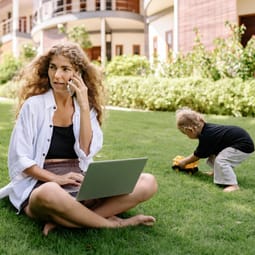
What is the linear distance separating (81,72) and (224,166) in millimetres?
1828

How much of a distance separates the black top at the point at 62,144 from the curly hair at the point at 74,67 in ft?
1.01

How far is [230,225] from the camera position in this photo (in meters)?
3.06

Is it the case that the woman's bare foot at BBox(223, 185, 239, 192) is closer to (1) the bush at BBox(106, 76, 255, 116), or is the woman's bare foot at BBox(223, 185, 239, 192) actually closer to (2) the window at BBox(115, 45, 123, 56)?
(1) the bush at BBox(106, 76, 255, 116)

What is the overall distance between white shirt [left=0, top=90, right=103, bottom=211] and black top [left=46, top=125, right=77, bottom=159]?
5cm

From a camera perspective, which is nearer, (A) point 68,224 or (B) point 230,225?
(A) point 68,224

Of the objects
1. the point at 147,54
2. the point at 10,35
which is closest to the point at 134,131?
the point at 147,54

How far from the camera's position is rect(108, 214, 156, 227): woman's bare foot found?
115 inches

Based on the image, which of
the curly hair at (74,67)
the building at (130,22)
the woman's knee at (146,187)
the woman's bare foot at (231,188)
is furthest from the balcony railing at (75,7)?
the woman's knee at (146,187)

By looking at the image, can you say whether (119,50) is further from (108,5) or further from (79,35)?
(79,35)

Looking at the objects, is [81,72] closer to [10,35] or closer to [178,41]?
[178,41]

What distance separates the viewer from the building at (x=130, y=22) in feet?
47.4

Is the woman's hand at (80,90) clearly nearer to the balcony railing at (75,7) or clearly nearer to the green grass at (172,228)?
the green grass at (172,228)

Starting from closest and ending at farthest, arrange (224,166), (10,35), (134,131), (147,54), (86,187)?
(86,187), (224,166), (134,131), (147,54), (10,35)

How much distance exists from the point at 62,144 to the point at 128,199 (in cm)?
59
